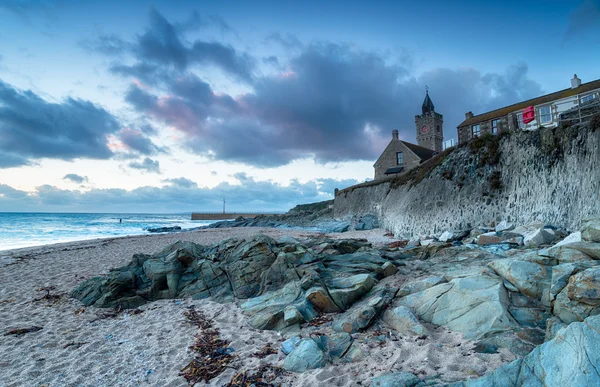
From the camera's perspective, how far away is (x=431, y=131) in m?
51.5

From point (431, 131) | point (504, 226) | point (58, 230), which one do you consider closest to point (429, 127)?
point (431, 131)

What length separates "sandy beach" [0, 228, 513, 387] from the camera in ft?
15.0

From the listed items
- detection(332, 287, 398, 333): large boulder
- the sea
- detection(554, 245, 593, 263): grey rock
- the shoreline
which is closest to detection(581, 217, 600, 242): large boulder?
detection(554, 245, 593, 263): grey rock

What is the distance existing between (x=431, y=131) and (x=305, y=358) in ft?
175

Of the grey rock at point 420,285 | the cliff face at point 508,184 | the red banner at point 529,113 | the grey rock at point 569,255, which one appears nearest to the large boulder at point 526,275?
the grey rock at point 569,255

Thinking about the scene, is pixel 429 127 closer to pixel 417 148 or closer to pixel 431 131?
pixel 431 131

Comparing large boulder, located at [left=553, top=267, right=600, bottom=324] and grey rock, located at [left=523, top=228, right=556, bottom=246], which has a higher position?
grey rock, located at [left=523, top=228, right=556, bottom=246]

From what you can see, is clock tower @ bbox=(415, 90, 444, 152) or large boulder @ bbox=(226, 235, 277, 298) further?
clock tower @ bbox=(415, 90, 444, 152)

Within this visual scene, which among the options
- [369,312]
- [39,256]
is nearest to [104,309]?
[369,312]

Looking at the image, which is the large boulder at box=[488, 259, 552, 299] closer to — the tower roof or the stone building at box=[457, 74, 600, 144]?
the stone building at box=[457, 74, 600, 144]

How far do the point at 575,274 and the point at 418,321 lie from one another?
2.72 metres

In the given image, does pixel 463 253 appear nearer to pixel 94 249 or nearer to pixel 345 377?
pixel 345 377

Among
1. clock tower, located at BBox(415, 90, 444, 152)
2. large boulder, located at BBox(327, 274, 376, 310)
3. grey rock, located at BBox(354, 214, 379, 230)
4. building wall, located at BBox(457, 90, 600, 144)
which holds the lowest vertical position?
large boulder, located at BBox(327, 274, 376, 310)

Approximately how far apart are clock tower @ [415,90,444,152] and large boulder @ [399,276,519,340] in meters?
50.0
